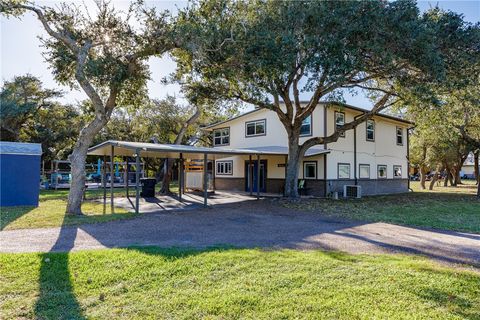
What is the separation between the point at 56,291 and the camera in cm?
427

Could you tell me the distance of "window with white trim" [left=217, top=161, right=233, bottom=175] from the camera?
23322 millimetres

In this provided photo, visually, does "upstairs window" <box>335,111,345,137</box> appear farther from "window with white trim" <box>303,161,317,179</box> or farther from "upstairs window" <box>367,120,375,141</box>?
"upstairs window" <box>367,120,375,141</box>

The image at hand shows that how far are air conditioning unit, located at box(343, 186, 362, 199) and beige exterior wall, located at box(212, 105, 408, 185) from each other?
3.53 feet

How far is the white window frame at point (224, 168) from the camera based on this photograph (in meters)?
23.3

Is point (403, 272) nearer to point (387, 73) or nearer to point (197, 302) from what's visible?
point (197, 302)

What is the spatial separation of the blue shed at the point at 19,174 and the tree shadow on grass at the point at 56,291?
29.7 feet

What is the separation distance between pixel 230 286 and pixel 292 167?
12354mm

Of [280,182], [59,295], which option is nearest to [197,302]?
[59,295]

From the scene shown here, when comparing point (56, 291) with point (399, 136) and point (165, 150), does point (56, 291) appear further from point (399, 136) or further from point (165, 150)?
point (399, 136)

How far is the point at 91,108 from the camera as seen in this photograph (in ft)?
48.1

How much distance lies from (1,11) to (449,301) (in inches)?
551

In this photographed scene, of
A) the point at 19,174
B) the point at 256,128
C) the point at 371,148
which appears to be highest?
the point at 256,128

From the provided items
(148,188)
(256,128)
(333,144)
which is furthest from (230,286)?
(256,128)

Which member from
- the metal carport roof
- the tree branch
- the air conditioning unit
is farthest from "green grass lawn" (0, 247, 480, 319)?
the air conditioning unit
